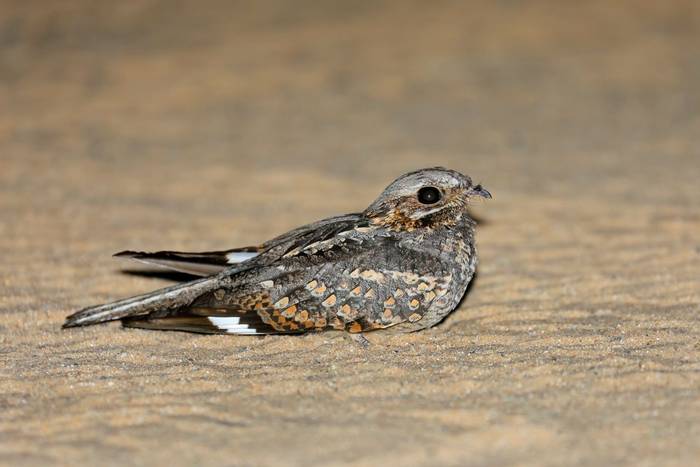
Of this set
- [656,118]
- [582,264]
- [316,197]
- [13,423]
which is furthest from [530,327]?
[656,118]

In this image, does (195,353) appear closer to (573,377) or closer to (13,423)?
(13,423)

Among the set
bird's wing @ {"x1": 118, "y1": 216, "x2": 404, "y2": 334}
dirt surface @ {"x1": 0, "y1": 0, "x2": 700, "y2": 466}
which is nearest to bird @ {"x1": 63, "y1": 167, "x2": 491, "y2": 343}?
bird's wing @ {"x1": 118, "y1": 216, "x2": 404, "y2": 334}

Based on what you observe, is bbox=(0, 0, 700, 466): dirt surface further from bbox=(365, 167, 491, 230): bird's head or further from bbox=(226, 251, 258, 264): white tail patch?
bbox=(365, 167, 491, 230): bird's head

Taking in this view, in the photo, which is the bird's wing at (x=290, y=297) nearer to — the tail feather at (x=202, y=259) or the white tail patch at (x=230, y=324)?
the white tail patch at (x=230, y=324)

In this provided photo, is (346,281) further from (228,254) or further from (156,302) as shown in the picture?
(156,302)

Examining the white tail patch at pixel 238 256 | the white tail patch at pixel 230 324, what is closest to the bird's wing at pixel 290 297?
the white tail patch at pixel 230 324

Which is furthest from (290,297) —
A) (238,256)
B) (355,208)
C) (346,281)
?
(355,208)

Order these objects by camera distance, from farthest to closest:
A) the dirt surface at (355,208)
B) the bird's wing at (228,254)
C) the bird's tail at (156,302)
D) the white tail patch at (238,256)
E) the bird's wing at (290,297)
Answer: the white tail patch at (238,256) < the bird's wing at (228,254) < the bird's tail at (156,302) < the bird's wing at (290,297) < the dirt surface at (355,208)
